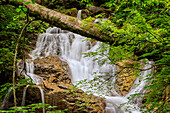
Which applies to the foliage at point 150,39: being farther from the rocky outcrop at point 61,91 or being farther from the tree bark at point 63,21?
the rocky outcrop at point 61,91

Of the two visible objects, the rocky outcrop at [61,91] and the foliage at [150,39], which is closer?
the foliage at [150,39]

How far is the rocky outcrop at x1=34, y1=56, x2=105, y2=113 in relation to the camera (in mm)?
4709

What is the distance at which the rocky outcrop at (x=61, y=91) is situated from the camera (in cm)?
471

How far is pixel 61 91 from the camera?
5.19 metres

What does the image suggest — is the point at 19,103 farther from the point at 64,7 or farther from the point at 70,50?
the point at 64,7

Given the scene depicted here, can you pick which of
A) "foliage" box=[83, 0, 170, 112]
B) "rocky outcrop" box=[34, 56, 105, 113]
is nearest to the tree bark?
"foliage" box=[83, 0, 170, 112]

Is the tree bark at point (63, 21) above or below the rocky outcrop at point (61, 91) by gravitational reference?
above

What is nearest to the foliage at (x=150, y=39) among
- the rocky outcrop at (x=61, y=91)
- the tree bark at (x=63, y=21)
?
the tree bark at (x=63, y=21)

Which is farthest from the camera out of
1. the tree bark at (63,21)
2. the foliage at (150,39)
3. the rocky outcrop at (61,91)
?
the rocky outcrop at (61,91)

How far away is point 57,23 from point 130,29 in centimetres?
160

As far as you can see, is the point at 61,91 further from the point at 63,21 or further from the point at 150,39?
the point at 150,39

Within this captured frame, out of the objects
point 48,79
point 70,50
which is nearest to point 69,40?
point 70,50

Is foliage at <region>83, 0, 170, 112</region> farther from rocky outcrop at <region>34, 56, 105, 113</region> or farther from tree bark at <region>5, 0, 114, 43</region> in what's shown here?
rocky outcrop at <region>34, 56, 105, 113</region>

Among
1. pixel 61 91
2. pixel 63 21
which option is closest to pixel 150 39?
pixel 63 21
